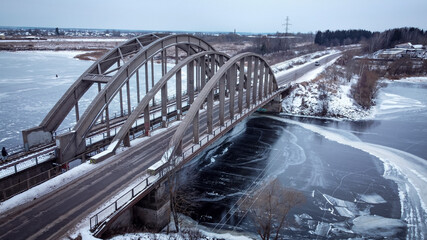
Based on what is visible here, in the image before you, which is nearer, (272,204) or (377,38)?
(272,204)

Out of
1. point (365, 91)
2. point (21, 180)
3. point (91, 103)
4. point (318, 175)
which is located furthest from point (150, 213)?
point (365, 91)

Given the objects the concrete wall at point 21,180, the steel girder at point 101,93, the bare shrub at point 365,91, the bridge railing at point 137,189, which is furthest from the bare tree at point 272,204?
the bare shrub at point 365,91

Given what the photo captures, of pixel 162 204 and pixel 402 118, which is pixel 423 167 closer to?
pixel 402 118

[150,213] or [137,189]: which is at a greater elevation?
[137,189]

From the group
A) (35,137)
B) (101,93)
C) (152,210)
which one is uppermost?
(101,93)

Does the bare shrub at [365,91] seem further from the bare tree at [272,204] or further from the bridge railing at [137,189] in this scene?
the bridge railing at [137,189]

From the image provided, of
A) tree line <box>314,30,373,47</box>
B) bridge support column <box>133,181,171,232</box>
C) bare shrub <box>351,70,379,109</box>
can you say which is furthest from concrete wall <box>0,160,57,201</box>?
tree line <box>314,30,373,47</box>

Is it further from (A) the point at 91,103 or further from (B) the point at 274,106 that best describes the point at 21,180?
(B) the point at 274,106

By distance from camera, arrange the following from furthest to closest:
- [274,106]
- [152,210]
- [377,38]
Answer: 1. [377,38]
2. [274,106]
3. [152,210]
